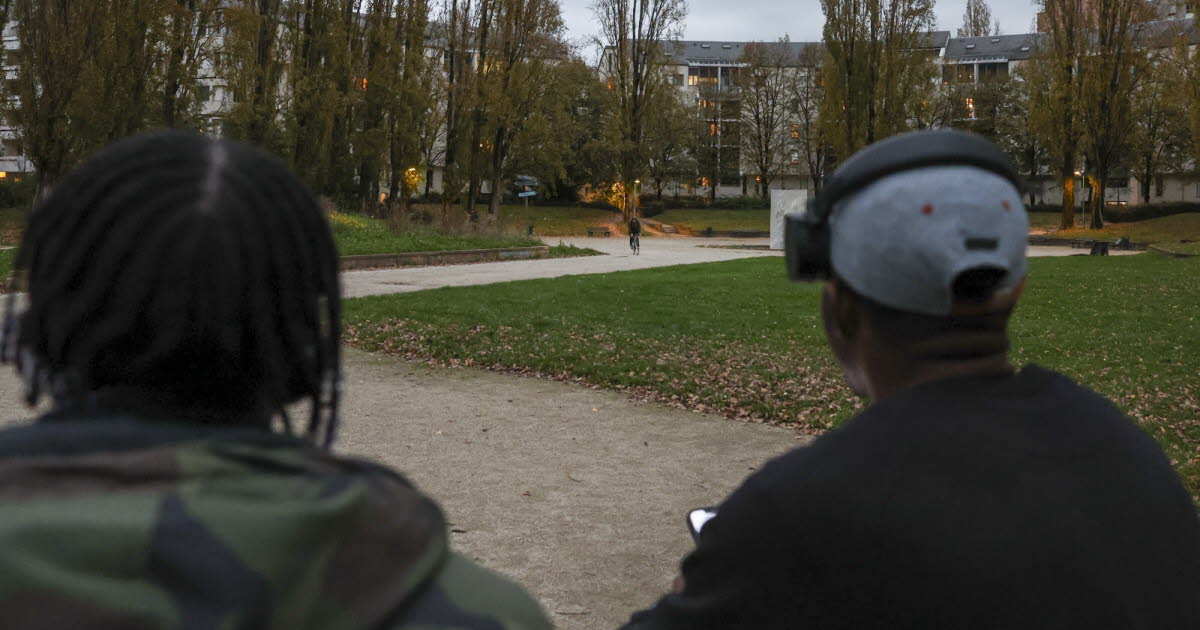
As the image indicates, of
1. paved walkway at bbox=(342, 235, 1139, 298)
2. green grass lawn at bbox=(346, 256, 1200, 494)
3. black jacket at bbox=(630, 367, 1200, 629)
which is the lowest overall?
green grass lawn at bbox=(346, 256, 1200, 494)

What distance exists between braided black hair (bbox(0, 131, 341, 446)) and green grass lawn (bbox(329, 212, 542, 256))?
2460cm

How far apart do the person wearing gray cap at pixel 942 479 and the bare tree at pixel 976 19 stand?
100 meters

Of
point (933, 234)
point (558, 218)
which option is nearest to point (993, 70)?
point (558, 218)

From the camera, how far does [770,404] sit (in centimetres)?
861

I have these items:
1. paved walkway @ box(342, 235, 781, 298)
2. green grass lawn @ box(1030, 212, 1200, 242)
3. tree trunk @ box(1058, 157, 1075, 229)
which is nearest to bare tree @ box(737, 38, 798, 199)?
green grass lawn @ box(1030, 212, 1200, 242)

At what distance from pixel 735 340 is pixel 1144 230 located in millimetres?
49746

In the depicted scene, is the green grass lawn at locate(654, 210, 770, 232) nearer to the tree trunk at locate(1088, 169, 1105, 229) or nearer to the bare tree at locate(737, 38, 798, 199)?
the bare tree at locate(737, 38, 798, 199)

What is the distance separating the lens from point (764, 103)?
77938mm

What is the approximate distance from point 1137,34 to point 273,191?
57.5 m

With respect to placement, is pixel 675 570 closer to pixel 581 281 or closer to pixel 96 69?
pixel 581 281

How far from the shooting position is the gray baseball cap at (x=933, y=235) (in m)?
1.40

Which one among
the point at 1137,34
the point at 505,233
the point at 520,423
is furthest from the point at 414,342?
the point at 1137,34

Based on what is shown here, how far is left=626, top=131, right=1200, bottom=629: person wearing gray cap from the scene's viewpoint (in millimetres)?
1306

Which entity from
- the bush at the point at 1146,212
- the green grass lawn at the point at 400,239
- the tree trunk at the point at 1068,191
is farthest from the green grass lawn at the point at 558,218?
the bush at the point at 1146,212
